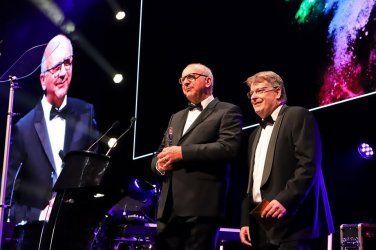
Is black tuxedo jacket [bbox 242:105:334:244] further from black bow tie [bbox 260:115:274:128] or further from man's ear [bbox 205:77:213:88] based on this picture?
man's ear [bbox 205:77:213:88]

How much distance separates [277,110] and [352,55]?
1.38m

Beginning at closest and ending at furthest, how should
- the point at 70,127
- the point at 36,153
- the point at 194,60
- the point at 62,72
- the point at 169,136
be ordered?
the point at 169,136 < the point at 36,153 < the point at 70,127 < the point at 194,60 < the point at 62,72

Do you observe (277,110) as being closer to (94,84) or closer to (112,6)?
(94,84)

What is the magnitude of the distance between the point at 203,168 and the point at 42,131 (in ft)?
9.09

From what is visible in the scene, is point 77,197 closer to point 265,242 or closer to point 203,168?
point 203,168

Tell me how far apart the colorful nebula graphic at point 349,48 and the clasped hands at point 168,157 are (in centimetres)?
170

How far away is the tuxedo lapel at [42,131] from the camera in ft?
16.8

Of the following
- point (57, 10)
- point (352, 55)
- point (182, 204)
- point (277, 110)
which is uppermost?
point (57, 10)

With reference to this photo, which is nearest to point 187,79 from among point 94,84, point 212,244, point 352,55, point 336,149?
point 212,244

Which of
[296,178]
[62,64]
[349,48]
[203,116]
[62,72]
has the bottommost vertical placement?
[296,178]

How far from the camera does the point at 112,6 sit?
21.3 ft

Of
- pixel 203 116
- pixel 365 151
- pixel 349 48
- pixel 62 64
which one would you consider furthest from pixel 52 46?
pixel 365 151

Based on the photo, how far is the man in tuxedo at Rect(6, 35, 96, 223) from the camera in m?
4.85

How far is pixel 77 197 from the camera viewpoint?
3131 mm
